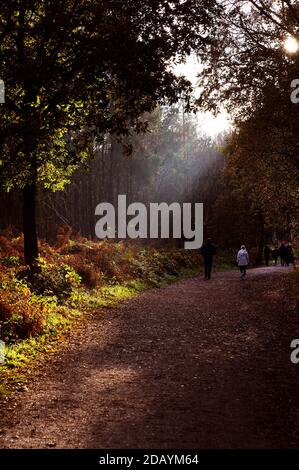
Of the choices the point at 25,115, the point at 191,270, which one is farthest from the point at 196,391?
the point at 191,270

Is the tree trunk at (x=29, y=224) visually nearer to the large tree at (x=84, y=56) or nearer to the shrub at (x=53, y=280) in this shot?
the shrub at (x=53, y=280)

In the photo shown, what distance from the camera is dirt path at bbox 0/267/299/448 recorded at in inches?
201

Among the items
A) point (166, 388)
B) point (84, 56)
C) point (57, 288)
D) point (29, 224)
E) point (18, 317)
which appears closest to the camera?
point (166, 388)

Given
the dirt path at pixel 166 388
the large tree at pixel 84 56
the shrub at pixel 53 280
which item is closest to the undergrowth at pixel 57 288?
the shrub at pixel 53 280

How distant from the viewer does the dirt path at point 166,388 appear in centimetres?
510

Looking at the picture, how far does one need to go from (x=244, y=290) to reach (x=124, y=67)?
12.4 m

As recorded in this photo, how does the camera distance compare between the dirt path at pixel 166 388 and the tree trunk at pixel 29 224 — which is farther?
the tree trunk at pixel 29 224

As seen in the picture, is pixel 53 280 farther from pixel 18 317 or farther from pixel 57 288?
pixel 18 317

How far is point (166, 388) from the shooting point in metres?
6.80

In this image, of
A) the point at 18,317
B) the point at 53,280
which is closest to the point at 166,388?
the point at 18,317

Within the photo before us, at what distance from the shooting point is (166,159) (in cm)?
5550

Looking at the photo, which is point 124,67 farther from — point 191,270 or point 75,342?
point 191,270

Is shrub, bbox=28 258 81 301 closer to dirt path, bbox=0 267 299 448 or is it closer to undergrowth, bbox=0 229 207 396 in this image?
undergrowth, bbox=0 229 207 396

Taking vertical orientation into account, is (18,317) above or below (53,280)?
below
